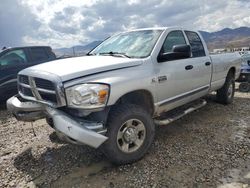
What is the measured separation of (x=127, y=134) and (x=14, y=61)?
5174 mm

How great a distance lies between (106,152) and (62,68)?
119cm

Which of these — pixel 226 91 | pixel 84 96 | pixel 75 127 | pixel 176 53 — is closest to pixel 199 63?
pixel 176 53

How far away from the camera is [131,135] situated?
122 inches

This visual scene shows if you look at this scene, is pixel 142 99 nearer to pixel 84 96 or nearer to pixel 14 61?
pixel 84 96

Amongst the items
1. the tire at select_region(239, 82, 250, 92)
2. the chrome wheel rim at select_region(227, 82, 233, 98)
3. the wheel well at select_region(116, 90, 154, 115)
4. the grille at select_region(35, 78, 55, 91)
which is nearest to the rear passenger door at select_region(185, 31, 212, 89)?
the wheel well at select_region(116, 90, 154, 115)

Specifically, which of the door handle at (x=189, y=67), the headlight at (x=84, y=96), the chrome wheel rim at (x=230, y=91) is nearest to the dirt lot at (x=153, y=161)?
the headlight at (x=84, y=96)

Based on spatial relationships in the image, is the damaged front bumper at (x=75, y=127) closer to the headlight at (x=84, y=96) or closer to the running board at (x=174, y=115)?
the headlight at (x=84, y=96)

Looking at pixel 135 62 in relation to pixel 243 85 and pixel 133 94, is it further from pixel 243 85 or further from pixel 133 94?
pixel 243 85

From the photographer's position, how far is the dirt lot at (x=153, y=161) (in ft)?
9.37

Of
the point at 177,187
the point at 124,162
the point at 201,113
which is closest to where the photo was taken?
the point at 177,187

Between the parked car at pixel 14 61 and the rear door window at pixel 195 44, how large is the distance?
186 inches

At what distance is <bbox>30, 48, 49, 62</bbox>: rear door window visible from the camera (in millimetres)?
7121

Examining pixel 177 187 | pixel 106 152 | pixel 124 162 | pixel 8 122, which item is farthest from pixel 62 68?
pixel 8 122

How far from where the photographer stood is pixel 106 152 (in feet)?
9.52
